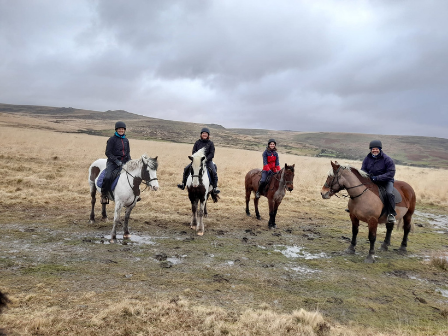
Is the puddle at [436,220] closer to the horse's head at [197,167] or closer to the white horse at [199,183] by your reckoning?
the white horse at [199,183]

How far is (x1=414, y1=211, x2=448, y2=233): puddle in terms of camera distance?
35.5ft

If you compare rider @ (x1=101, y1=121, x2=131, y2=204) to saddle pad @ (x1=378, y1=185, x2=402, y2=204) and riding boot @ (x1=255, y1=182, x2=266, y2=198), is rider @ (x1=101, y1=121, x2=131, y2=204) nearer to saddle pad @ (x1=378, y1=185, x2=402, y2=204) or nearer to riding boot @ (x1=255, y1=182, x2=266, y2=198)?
riding boot @ (x1=255, y1=182, x2=266, y2=198)

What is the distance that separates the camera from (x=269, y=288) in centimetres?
498

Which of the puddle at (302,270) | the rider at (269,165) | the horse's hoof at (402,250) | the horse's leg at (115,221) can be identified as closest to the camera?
the puddle at (302,270)

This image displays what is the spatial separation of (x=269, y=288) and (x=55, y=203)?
9523 mm

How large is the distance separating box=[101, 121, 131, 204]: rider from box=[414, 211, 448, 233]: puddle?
12027 millimetres

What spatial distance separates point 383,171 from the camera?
7.17m

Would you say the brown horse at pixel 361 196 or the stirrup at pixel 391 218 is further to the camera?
the stirrup at pixel 391 218

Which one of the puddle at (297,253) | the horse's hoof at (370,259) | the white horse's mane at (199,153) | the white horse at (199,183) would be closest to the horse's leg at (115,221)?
the white horse at (199,183)

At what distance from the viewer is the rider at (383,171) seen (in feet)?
22.6

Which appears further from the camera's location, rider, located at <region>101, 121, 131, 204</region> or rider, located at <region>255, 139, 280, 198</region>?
rider, located at <region>255, 139, 280, 198</region>

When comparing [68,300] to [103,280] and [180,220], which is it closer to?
[103,280]

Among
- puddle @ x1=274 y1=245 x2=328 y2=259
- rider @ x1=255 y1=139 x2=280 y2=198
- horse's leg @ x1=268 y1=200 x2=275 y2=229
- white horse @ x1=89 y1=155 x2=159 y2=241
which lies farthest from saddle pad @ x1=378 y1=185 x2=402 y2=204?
white horse @ x1=89 y1=155 x2=159 y2=241

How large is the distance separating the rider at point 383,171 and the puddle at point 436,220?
5410 mm
